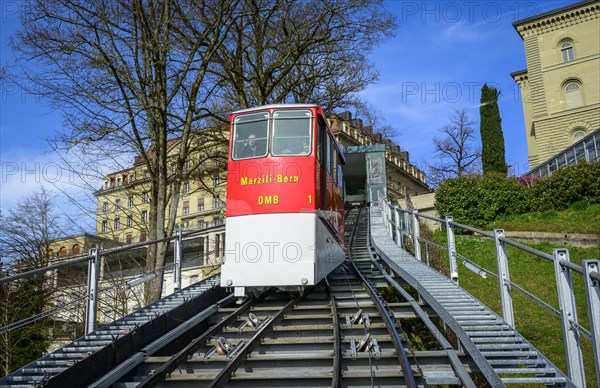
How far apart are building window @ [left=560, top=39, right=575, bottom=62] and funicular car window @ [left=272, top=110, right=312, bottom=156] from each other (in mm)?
43313

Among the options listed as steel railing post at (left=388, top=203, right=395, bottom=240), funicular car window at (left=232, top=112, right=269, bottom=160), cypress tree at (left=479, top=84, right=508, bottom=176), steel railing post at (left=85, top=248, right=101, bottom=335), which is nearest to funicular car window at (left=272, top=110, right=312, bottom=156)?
funicular car window at (left=232, top=112, right=269, bottom=160)

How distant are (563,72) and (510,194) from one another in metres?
28.2

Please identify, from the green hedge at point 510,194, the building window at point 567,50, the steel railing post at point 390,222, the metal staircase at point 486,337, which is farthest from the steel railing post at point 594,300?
the building window at point 567,50

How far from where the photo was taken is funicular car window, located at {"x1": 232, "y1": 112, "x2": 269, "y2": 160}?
9.59m

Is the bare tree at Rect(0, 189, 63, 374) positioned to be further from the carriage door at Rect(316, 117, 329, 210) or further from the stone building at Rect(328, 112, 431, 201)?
the stone building at Rect(328, 112, 431, 201)

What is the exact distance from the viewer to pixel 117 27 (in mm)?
15461

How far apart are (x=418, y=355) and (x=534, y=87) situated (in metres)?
46.2

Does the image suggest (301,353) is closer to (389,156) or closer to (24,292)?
(24,292)

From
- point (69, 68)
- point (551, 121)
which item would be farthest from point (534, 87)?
point (69, 68)

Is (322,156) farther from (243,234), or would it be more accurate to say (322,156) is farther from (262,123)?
(243,234)

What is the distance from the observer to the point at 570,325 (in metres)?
4.50

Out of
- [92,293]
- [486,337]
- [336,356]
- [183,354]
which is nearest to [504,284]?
[486,337]

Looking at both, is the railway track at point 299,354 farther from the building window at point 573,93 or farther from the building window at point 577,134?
the building window at point 573,93

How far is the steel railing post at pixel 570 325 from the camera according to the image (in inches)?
174
